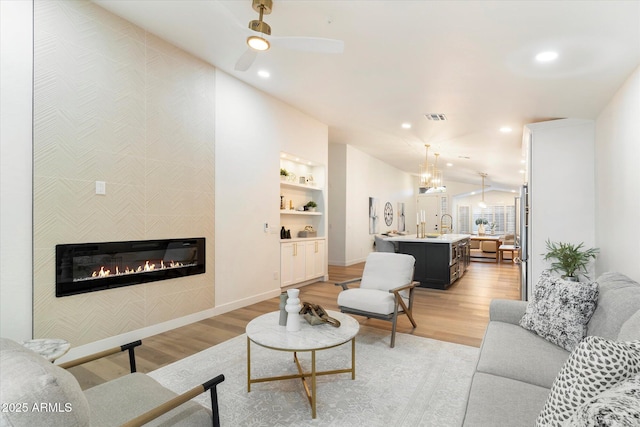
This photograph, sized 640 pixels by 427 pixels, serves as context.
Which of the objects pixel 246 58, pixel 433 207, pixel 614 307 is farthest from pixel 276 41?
pixel 433 207

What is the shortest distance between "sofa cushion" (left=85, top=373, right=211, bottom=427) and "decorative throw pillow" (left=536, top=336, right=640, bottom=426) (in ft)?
4.37

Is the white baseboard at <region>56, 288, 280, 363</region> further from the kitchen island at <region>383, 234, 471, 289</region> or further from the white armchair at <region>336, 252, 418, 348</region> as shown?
the kitchen island at <region>383, 234, 471, 289</region>

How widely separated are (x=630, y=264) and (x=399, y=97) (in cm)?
326

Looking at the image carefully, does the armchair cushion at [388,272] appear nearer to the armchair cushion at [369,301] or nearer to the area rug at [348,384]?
the armchair cushion at [369,301]

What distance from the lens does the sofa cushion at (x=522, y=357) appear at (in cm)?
170

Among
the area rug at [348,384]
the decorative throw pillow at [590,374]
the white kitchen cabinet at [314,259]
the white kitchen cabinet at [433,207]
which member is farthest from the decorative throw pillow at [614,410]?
the white kitchen cabinet at [433,207]

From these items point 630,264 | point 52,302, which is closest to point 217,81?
point 52,302

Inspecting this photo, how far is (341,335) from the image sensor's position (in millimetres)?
2268

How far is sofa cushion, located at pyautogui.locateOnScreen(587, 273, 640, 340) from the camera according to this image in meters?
1.72

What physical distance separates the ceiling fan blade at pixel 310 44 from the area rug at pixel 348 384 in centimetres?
259

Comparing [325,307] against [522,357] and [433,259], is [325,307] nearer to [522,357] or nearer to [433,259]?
[433,259]

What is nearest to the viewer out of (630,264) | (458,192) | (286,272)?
(630,264)

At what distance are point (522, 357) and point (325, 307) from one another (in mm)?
3016

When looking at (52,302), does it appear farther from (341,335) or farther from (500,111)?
(500,111)
